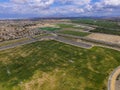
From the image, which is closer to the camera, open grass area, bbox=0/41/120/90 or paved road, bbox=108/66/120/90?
paved road, bbox=108/66/120/90

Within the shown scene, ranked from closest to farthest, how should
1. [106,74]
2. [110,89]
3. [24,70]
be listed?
1. [110,89]
2. [106,74]
3. [24,70]

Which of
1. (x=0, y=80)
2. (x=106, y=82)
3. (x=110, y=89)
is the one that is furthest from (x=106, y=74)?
(x=0, y=80)

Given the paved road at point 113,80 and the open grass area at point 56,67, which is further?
the open grass area at point 56,67

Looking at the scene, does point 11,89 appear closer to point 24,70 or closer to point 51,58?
point 24,70

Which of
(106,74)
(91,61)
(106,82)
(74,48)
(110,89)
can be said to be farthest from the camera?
(74,48)

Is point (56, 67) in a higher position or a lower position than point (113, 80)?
higher

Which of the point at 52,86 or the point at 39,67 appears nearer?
the point at 52,86
